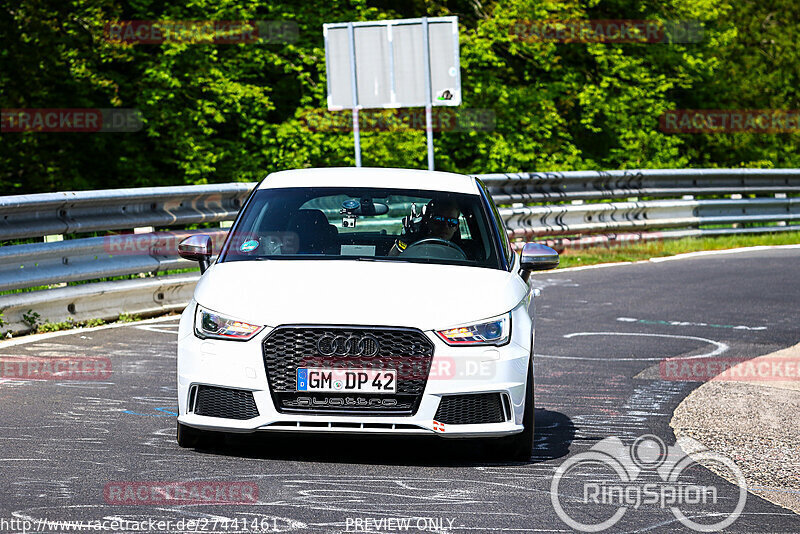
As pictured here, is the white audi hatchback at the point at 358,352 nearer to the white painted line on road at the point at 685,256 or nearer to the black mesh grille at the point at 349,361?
the black mesh grille at the point at 349,361

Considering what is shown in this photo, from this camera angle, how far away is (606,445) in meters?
7.02

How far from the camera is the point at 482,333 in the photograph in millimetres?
6371

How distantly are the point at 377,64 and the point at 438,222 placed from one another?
1524 centimetres

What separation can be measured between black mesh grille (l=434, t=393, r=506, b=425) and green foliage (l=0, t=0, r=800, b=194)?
25.9 metres

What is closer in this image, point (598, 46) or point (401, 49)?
point (401, 49)

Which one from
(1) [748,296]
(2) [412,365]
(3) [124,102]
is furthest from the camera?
(3) [124,102]

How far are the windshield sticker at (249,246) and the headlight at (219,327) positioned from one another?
0.83m

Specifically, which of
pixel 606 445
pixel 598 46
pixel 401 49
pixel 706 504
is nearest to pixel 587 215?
pixel 401 49

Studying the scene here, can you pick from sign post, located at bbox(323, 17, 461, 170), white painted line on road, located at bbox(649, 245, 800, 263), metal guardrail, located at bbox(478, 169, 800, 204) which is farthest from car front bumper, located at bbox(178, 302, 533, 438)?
sign post, located at bbox(323, 17, 461, 170)

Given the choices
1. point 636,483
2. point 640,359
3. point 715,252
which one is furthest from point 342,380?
point 715,252

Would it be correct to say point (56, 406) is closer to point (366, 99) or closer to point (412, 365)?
point (412, 365)

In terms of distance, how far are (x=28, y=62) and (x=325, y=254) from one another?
84.1 feet

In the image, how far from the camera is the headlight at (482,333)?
6270mm

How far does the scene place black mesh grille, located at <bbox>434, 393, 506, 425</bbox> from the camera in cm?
627
